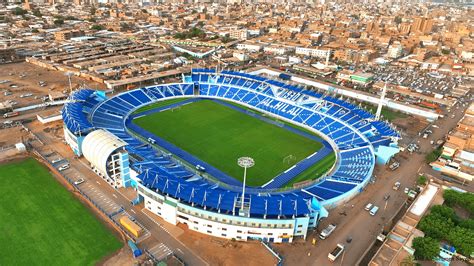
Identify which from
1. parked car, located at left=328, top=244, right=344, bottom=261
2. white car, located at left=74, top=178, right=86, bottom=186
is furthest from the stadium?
parked car, located at left=328, top=244, right=344, bottom=261

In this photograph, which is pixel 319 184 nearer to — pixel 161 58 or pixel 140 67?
→ pixel 140 67

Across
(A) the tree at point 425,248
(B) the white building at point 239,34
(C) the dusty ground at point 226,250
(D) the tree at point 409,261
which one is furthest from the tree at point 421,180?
(B) the white building at point 239,34

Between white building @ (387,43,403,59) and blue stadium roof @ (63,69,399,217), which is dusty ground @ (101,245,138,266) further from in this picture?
white building @ (387,43,403,59)

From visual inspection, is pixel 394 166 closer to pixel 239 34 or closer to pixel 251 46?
pixel 251 46

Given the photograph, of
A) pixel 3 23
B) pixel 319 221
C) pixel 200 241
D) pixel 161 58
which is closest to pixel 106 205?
pixel 200 241

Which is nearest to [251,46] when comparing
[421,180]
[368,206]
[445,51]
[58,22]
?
[445,51]

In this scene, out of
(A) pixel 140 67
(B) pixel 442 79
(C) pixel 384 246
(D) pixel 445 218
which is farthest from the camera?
(B) pixel 442 79
